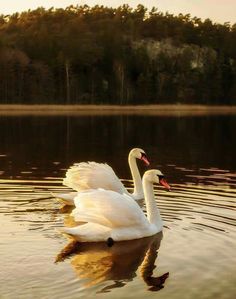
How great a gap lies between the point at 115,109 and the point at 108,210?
91184 millimetres

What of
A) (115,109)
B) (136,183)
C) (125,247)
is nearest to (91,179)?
(136,183)

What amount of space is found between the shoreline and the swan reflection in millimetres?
76828

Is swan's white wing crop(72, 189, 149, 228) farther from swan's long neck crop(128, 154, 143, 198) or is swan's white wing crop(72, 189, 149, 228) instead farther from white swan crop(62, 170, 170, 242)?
swan's long neck crop(128, 154, 143, 198)

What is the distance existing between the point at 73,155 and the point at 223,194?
11.5 m

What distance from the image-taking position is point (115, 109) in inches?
4053

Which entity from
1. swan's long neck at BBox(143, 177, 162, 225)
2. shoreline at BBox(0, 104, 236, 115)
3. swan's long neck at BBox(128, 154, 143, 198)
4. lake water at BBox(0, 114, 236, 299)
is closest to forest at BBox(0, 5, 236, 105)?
shoreline at BBox(0, 104, 236, 115)

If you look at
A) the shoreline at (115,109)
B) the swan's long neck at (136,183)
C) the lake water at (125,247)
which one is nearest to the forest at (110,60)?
the shoreline at (115,109)

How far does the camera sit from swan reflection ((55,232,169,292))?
9.84 m

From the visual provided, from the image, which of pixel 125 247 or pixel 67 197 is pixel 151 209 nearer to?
pixel 125 247

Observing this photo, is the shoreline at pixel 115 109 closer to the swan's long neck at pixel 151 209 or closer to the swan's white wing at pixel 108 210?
the swan's long neck at pixel 151 209

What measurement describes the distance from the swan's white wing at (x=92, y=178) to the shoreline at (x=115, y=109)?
7301 cm

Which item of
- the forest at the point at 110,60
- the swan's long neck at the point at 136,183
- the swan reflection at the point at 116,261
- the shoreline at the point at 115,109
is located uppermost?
the forest at the point at 110,60

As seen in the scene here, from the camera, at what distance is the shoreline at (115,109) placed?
9262 centimetres

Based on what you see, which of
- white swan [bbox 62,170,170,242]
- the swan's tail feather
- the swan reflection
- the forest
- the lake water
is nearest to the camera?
the lake water
